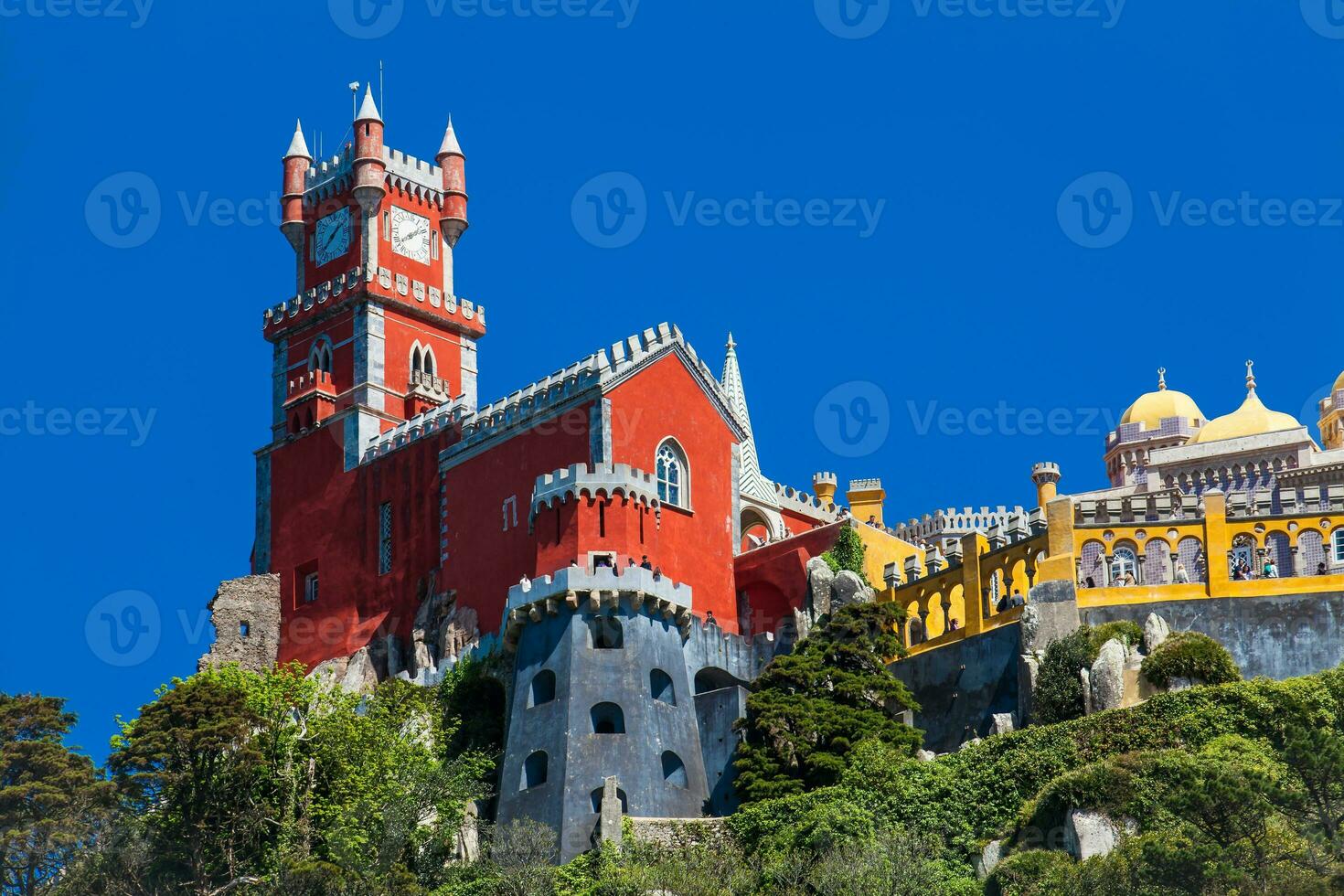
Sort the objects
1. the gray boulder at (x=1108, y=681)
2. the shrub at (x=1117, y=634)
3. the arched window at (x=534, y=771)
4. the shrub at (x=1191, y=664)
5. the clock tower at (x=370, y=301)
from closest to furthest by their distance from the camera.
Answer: the shrub at (x=1191, y=664)
the gray boulder at (x=1108, y=681)
the shrub at (x=1117, y=634)
the arched window at (x=534, y=771)
the clock tower at (x=370, y=301)

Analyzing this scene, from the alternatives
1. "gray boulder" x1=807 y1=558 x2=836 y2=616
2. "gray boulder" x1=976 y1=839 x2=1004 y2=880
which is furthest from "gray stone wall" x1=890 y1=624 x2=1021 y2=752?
"gray boulder" x1=976 y1=839 x2=1004 y2=880

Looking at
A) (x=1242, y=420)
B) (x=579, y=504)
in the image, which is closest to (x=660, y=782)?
(x=579, y=504)

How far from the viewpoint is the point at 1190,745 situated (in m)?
55.2

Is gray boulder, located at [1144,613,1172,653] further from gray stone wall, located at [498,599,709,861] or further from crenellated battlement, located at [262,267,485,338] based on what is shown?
crenellated battlement, located at [262,267,485,338]

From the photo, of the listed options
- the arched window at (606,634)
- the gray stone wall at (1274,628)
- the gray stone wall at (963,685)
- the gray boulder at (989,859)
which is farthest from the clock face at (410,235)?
the gray boulder at (989,859)

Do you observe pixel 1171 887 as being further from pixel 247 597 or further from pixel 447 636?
pixel 247 597

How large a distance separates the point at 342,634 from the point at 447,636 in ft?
19.0

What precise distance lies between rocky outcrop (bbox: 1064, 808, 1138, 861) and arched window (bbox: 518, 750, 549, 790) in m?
15.7

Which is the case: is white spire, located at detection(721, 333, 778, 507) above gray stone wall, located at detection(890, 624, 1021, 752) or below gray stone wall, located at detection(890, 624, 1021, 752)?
above

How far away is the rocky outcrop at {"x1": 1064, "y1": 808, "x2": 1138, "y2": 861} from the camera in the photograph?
174 feet

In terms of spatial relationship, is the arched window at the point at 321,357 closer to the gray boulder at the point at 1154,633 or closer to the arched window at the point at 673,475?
the arched window at the point at 673,475

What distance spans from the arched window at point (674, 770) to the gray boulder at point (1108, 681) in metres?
11.8

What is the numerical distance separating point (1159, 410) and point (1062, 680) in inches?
1435

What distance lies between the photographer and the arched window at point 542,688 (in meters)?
65.4
